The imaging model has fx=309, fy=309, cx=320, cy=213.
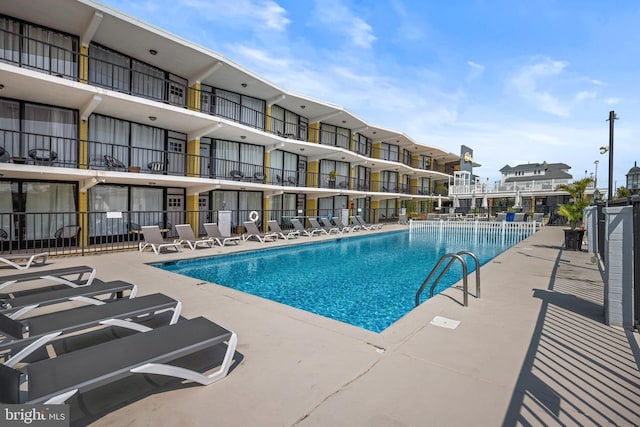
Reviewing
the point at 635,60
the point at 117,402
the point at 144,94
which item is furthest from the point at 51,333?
the point at 635,60

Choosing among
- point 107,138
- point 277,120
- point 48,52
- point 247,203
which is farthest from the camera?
point 277,120

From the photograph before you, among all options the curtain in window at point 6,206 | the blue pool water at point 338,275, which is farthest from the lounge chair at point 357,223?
the curtain in window at point 6,206

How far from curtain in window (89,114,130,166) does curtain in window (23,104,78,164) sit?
0.61 metres

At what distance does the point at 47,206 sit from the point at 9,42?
5529mm

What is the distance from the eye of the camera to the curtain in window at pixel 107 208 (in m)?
12.5

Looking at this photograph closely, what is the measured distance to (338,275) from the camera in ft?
31.7

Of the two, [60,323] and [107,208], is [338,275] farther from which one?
[107,208]

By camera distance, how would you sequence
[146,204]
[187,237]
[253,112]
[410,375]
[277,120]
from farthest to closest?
[277,120] < [253,112] < [146,204] < [187,237] < [410,375]

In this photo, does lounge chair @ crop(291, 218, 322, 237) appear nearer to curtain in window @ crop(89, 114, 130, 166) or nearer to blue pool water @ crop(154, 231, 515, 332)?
blue pool water @ crop(154, 231, 515, 332)

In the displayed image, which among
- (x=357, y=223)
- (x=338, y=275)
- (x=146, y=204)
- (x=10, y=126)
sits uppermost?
(x=10, y=126)

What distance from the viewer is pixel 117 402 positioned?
8.91ft

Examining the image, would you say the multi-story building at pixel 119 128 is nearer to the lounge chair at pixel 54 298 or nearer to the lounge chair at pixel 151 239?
the lounge chair at pixel 151 239

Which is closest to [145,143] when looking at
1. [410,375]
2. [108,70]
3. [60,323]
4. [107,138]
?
[107,138]

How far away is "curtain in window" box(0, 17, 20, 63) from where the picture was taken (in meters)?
10.1
